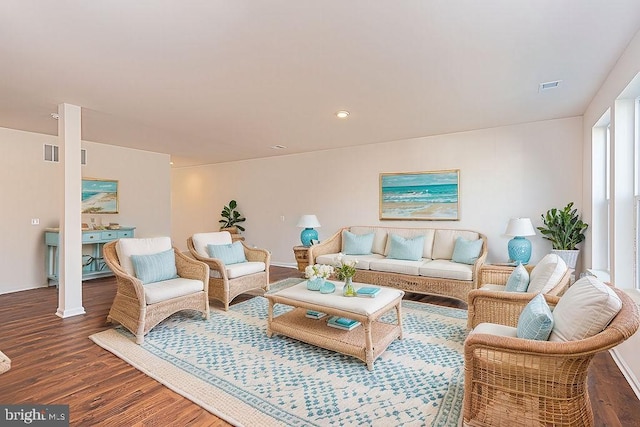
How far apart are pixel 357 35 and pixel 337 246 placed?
13.1 ft

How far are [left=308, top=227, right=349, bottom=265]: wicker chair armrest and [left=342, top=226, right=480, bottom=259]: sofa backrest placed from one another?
560 mm

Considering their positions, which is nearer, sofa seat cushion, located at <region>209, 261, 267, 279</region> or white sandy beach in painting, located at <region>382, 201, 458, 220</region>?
sofa seat cushion, located at <region>209, 261, 267, 279</region>

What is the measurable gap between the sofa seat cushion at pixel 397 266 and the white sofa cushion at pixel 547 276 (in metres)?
1.74

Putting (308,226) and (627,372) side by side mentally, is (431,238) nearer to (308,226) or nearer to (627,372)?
(308,226)

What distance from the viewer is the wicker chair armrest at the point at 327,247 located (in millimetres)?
5258

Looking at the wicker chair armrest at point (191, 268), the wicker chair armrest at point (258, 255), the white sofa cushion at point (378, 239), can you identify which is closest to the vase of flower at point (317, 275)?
the wicker chair armrest at point (191, 268)

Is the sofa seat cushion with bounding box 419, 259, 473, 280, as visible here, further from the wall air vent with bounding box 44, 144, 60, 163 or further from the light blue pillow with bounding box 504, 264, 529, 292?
the wall air vent with bounding box 44, 144, 60, 163

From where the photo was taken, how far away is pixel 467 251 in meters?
4.45

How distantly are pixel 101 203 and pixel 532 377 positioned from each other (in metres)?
6.72

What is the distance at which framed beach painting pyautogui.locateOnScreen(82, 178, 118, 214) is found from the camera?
224 inches

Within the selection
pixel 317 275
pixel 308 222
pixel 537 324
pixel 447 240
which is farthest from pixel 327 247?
pixel 537 324

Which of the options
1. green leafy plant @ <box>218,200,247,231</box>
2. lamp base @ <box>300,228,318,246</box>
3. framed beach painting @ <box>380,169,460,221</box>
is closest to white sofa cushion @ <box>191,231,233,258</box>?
lamp base @ <box>300,228,318,246</box>

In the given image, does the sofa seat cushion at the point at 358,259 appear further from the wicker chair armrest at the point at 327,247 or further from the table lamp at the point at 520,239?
the table lamp at the point at 520,239

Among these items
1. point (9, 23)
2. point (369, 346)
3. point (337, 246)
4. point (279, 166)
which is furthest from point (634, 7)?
point (279, 166)
